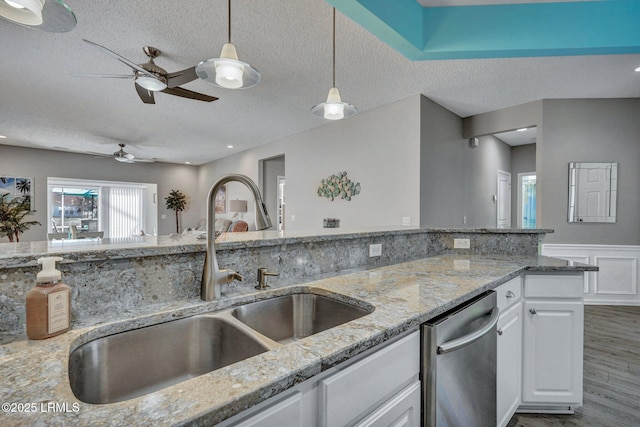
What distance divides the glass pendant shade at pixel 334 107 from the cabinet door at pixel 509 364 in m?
1.68

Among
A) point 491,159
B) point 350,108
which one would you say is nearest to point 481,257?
point 350,108

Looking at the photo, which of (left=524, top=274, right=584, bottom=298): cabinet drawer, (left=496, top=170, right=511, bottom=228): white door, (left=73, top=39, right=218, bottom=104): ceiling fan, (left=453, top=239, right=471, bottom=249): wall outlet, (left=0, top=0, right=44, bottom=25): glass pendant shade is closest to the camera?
(left=0, top=0, right=44, bottom=25): glass pendant shade

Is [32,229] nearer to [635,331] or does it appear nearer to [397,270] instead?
[397,270]

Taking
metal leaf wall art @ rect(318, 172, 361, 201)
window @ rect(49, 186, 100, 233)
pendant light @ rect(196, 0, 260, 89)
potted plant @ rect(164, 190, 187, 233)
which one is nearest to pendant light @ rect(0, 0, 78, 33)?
pendant light @ rect(196, 0, 260, 89)

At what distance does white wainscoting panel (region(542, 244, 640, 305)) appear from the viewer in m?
3.82

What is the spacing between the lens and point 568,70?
3.11 m

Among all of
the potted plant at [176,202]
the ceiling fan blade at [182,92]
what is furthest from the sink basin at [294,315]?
the potted plant at [176,202]

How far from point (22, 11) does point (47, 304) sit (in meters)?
1.34

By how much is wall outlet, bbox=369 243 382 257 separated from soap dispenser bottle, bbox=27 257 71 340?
144 centimetres

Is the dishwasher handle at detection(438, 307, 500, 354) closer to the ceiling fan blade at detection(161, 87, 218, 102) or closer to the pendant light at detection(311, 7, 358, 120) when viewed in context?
the pendant light at detection(311, 7, 358, 120)

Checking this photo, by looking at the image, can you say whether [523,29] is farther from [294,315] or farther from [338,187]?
[338,187]

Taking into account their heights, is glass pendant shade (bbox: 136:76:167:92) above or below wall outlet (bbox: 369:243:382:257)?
above

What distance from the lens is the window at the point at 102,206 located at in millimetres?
6777

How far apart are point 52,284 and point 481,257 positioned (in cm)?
231
